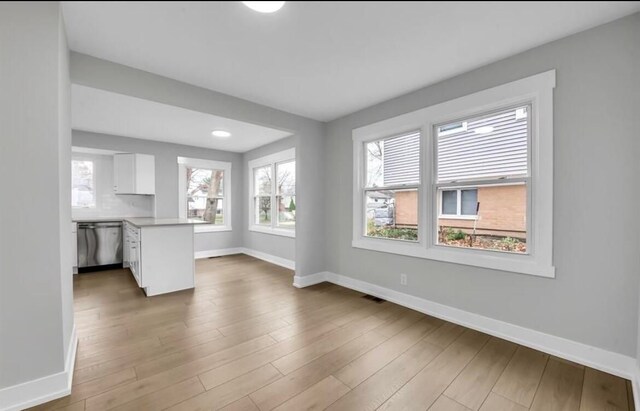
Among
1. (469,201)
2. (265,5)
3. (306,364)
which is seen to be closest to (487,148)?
(469,201)

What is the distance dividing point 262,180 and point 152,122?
7.63 ft

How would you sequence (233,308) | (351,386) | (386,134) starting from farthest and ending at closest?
(386,134) → (233,308) → (351,386)

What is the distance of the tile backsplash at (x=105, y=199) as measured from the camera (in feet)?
15.9

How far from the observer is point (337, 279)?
12.7 ft

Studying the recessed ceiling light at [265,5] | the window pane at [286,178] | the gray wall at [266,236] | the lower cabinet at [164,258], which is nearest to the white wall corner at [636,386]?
the recessed ceiling light at [265,5]

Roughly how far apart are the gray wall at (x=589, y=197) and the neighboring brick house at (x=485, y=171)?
272 millimetres

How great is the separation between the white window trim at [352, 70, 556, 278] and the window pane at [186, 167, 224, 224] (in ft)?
12.9

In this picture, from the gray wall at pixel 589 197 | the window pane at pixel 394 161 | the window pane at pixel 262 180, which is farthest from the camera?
the window pane at pixel 262 180

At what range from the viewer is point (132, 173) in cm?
476

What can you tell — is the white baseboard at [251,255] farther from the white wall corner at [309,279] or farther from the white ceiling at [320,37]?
the white ceiling at [320,37]

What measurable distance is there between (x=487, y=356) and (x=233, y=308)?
2.42m

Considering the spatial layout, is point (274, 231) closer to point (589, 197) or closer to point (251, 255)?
point (251, 255)

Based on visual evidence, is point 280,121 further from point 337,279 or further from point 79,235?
point 79,235

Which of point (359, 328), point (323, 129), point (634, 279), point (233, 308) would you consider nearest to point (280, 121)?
point (323, 129)
